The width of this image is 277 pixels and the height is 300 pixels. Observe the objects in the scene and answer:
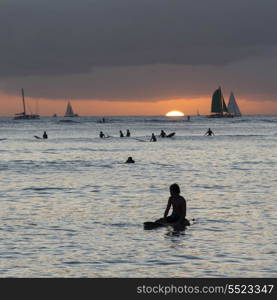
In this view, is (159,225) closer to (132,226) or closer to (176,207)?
(176,207)

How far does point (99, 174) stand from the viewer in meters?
54.2

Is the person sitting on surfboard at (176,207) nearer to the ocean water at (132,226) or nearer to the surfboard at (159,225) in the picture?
the surfboard at (159,225)

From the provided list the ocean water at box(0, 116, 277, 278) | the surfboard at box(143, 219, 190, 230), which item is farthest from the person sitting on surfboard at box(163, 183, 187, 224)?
the ocean water at box(0, 116, 277, 278)

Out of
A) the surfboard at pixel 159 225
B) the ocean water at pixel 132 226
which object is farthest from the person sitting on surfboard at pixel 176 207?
the ocean water at pixel 132 226

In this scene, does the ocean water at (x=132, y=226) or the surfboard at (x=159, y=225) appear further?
the surfboard at (x=159, y=225)

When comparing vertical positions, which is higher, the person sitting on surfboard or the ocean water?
the person sitting on surfboard

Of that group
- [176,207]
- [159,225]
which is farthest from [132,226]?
[176,207]

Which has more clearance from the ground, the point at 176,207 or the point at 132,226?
the point at 176,207

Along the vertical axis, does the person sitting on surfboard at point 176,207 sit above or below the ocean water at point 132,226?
above

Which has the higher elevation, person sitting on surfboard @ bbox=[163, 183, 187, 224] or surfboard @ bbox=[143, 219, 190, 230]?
person sitting on surfboard @ bbox=[163, 183, 187, 224]

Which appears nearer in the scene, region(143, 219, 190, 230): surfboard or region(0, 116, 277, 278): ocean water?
region(0, 116, 277, 278): ocean water

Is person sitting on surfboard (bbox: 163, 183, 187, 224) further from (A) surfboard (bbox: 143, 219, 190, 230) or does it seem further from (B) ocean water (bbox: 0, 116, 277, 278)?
(B) ocean water (bbox: 0, 116, 277, 278)
